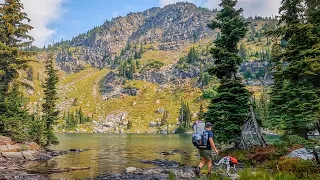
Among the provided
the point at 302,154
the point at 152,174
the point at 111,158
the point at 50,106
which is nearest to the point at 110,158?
the point at 111,158

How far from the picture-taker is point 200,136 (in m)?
16.9

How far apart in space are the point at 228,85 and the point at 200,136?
58.2 ft

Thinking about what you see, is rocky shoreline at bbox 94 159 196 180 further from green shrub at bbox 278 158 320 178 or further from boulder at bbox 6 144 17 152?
boulder at bbox 6 144 17 152

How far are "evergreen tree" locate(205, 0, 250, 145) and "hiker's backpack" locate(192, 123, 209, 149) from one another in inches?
588

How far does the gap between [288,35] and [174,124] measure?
549 feet

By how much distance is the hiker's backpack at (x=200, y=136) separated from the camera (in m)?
16.8

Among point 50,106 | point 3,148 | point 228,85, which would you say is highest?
point 228,85

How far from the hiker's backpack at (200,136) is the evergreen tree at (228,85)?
14.9m

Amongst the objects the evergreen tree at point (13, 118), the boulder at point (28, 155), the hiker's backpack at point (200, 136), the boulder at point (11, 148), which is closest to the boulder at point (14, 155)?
the boulder at point (28, 155)

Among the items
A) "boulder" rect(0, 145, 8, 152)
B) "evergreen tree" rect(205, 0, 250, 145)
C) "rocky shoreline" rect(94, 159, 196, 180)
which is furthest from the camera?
A: "boulder" rect(0, 145, 8, 152)

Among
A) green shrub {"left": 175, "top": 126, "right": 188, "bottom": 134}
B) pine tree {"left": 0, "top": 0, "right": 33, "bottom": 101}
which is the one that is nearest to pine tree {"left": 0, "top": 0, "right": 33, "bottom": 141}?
pine tree {"left": 0, "top": 0, "right": 33, "bottom": 101}

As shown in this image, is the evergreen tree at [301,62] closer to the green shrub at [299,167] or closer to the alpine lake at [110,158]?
the green shrub at [299,167]

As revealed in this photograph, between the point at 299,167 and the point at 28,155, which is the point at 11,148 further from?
the point at 299,167

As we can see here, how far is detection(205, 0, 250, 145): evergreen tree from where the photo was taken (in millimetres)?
31828
